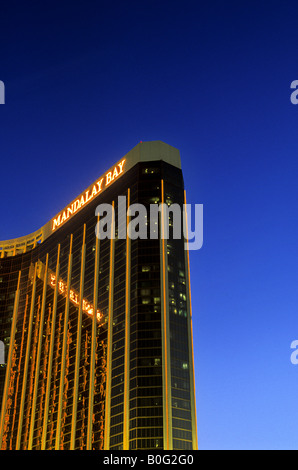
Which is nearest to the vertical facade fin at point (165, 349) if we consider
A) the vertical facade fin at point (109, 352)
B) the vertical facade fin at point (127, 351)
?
the vertical facade fin at point (127, 351)

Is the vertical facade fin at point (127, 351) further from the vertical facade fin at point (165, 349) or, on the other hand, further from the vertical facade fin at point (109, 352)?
the vertical facade fin at point (165, 349)

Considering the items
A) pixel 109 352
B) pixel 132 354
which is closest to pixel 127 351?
pixel 132 354

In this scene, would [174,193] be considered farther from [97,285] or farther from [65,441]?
[65,441]

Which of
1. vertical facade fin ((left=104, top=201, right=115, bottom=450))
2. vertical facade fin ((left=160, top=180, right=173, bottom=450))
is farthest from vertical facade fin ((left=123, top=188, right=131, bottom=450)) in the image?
vertical facade fin ((left=160, top=180, right=173, bottom=450))

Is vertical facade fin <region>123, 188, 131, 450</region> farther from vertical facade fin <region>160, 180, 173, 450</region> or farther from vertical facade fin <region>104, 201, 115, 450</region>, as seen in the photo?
vertical facade fin <region>160, 180, 173, 450</region>

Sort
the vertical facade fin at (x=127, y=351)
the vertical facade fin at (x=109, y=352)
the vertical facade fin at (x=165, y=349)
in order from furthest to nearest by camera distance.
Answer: the vertical facade fin at (x=109, y=352)
the vertical facade fin at (x=127, y=351)
the vertical facade fin at (x=165, y=349)

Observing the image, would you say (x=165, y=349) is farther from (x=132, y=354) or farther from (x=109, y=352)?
(x=109, y=352)

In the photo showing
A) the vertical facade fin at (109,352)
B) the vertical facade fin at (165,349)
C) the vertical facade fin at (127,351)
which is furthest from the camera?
the vertical facade fin at (109,352)

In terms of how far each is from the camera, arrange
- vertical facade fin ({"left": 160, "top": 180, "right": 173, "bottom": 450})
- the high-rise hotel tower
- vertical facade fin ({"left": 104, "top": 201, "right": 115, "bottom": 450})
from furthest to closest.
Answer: vertical facade fin ({"left": 104, "top": 201, "right": 115, "bottom": 450})
the high-rise hotel tower
vertical facade fin ({"left": 160, "top": 180, "right": 173, "bottom": 450})

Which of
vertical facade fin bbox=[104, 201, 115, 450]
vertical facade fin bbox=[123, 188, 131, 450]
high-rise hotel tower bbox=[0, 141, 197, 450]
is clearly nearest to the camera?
vertical facade fin bbox=[123, 188, 131, 450]

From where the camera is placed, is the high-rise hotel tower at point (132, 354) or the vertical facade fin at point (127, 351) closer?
the vertical facade fin at point (127, 351)

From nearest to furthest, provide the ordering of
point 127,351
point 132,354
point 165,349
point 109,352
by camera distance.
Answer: point 165,349, point 132,354, point 127,351, point 109,352
